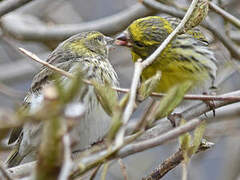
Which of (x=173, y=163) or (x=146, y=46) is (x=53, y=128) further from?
(x=146, y=46)

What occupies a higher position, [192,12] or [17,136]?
[192,12]

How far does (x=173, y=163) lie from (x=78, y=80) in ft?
2.82

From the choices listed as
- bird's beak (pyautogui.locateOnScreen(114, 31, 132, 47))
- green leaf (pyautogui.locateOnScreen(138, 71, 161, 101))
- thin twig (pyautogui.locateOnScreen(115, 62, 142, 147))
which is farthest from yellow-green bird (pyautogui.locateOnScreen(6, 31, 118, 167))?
thin twig (pyautogui.locateOnScreen(115, 62, 142, 147))

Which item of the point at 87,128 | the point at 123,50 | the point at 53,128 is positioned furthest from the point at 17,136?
the point at 123,50

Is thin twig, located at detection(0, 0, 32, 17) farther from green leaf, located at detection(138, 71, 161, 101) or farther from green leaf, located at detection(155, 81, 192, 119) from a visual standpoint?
green leaf, located at detection(155, 81, 192, 119)

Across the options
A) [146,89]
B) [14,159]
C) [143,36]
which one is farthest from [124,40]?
[146,89]

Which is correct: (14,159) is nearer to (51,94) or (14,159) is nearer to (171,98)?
(171,98)

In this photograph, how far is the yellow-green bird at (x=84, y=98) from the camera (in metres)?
2.60

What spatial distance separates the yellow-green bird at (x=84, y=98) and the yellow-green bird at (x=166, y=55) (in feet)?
0.75

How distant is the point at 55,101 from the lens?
2.99 ft

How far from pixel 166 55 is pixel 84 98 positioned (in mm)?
962

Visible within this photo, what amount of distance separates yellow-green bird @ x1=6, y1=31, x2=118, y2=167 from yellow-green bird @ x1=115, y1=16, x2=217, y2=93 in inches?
Result: 8.9

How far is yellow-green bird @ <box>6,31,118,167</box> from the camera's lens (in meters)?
2.60

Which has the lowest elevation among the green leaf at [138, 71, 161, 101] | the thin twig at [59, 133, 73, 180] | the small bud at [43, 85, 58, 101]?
the green leaf at [138, 71, 161, 101]
